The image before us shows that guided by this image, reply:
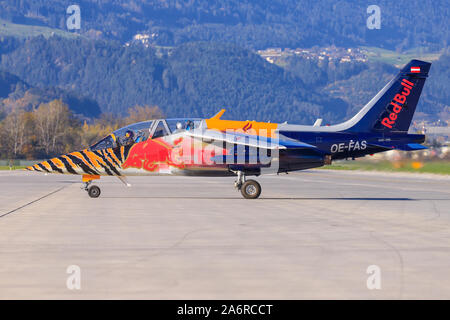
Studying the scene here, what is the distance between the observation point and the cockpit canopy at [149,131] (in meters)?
30.0

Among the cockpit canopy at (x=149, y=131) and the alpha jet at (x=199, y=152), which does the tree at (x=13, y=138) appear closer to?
the cockpit canopy at (x=149, y=131)

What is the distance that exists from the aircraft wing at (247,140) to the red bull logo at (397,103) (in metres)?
3.32

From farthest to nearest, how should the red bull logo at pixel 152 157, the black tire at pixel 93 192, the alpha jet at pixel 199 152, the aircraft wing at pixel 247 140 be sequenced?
the black tire at pixel 93 192, the red bull logo at pixel 152 157, the alpha jet at pixel 199 152, the aircraft wing at pixel 247 140

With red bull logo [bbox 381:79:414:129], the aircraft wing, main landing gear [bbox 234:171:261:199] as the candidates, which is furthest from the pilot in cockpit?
red bull logo [bbox 381:79:414:129]

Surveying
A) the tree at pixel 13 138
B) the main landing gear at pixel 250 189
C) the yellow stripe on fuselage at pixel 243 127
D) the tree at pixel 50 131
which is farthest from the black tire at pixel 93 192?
the tree at pixel 50 131

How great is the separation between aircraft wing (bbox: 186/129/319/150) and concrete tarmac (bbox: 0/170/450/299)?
3.48m

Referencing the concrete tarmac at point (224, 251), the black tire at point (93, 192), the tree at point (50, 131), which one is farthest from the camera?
the tree at point (50, 131)

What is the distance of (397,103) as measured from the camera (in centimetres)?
3156

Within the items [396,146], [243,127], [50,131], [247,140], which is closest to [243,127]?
[243,127]

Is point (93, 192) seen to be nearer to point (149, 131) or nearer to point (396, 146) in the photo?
point (149, 131)

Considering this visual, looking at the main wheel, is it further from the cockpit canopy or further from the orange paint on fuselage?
the cockpit canopy

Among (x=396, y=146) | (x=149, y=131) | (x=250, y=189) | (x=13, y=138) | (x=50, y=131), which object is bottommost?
(x=13, y=138)

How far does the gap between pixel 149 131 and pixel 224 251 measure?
15.8 meters

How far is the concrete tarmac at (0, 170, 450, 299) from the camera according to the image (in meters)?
10.9
